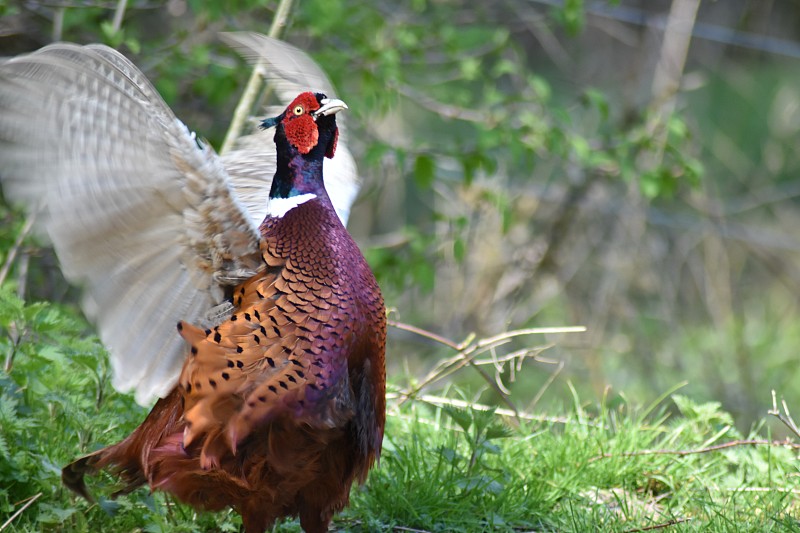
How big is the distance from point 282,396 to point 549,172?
501 cm

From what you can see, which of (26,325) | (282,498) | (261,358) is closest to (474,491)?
(282,498)

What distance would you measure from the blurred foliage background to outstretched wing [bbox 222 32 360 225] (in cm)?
43

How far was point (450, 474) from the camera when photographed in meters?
3.11

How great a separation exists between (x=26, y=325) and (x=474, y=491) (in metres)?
1.43

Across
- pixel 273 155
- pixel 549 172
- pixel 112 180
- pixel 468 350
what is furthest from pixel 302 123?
pixel 549 172

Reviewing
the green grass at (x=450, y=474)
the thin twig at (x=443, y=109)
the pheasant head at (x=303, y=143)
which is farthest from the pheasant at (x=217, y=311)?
the thin twig at (x=443, y=109)

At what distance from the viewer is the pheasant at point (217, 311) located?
8.19 feet

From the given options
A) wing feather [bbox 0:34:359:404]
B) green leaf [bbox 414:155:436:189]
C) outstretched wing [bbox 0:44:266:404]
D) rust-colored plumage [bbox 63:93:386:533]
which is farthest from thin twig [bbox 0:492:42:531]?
green leaf [bbox 414:155:436:189]

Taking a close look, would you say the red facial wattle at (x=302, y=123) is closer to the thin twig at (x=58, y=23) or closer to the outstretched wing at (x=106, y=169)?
the outstretched wing at (x=106, y=169)

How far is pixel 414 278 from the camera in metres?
4.67

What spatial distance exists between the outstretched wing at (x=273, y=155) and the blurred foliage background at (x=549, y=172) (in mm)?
429

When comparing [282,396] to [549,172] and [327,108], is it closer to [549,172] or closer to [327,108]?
[327,108]

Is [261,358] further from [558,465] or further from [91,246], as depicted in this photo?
[558,465]

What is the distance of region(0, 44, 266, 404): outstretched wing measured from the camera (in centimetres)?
250
